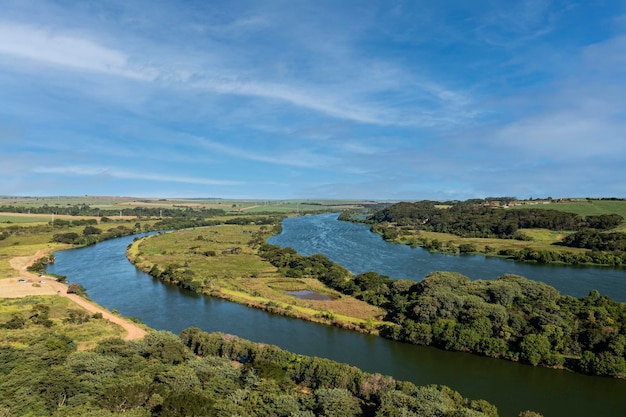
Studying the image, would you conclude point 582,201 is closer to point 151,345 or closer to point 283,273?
point 283,273

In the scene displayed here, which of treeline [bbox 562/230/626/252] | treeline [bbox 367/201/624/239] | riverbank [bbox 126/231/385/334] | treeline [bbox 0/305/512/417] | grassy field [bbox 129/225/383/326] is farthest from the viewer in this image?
treeline [bbox 367/201/624/239]

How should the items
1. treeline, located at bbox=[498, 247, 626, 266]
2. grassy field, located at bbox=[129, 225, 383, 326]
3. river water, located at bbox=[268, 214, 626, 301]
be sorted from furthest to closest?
treeline, located at bbox=[498, 247, 626, 266] → river water, located at bbox=[268, 214, 626, 301] → grassy field, located at bbox=[129, 225, 383, 326]

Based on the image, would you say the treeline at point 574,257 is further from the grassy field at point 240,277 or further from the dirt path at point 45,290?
the dirt path at point 45,290

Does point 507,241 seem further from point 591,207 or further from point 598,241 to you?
point 591,207

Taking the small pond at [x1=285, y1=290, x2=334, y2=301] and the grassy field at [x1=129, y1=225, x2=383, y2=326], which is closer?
the grassy field at [x1=129, y1=225, x2=383, y2=326]

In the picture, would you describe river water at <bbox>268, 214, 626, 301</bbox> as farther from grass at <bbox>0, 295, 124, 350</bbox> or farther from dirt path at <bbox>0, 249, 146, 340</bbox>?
grass at <bbox>0, 295, 124, 350</bbox>

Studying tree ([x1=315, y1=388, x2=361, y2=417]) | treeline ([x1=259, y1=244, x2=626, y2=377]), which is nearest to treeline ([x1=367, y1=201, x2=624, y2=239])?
treeline ([x1=259, y1=244, x2=626, y2=377])

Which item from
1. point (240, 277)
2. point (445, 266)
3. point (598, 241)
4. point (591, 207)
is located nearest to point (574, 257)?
point (598, 241)
